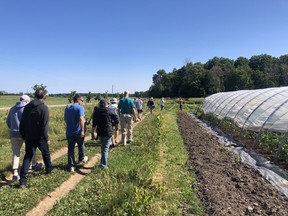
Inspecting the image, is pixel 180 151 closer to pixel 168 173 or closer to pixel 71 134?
pixel 168 173

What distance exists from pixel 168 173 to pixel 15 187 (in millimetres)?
3362

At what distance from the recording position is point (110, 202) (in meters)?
4.60

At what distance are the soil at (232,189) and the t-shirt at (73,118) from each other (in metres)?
3.23

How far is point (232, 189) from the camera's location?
6500mm

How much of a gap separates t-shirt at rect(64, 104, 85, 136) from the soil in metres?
3.23

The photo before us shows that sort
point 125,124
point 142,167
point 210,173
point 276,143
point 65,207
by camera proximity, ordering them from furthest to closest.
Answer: point 125,124
point 276,143
point 210,173
point 142,167
point 65,207

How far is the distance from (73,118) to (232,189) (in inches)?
163

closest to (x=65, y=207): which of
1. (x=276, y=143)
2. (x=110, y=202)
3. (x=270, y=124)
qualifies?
(x=110, y=202)

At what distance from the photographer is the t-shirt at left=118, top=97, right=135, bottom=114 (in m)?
11.4

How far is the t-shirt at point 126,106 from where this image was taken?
37.4 feet

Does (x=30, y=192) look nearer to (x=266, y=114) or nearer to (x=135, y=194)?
(x=135, y=194)

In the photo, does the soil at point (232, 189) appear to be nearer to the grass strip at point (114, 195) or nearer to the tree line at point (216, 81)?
the grass strip at point (114, 195)

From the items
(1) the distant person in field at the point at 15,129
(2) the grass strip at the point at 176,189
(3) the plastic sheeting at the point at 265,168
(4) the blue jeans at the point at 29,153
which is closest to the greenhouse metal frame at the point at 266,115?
(3) the plastic sheeting at the point at 265,168

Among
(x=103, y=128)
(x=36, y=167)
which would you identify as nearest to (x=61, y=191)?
(x=36, y=167)
